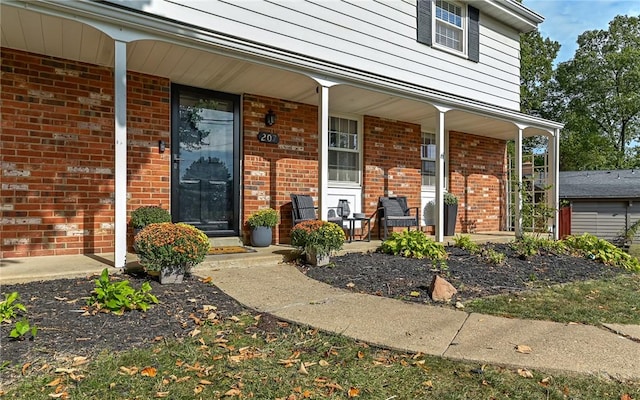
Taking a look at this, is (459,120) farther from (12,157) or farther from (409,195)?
(12,157)

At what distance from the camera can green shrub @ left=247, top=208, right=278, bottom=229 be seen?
6.04m

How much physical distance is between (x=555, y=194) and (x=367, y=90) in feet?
18.2

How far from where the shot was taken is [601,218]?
14.3 metres

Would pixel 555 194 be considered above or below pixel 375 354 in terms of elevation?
above

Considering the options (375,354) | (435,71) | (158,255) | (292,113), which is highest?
(435,71)

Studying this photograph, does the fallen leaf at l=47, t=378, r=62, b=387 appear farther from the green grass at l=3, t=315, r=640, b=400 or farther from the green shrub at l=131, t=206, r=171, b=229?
the green shrub at l=131, t=206, r=171, b=229

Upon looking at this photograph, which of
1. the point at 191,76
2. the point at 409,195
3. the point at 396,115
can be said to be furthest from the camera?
the point at 409,195

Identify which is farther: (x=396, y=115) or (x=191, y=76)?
(x=396, y=115)

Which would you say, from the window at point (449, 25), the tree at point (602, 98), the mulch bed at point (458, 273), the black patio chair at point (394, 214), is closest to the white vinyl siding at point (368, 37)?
the window at point (449, 25)

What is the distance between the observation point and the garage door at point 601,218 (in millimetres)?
14016

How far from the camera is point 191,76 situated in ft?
18.5

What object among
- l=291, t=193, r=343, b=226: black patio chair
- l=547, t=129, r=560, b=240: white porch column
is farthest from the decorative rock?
l=547, t=129, r=560, b=240: white porch column

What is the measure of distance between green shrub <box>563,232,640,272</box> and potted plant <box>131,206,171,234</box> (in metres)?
6.77

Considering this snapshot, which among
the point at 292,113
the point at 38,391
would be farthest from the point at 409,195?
the point at 38,391
